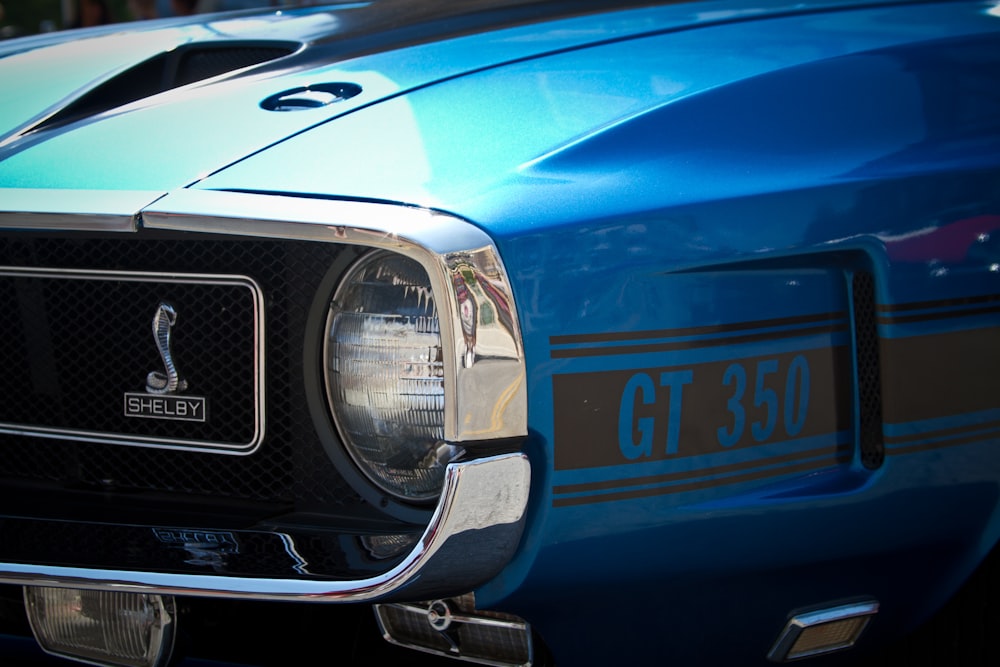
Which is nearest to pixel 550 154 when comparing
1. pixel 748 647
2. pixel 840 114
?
pixel 840 114

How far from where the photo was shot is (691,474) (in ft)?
4.44

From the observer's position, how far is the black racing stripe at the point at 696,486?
4.33 ft

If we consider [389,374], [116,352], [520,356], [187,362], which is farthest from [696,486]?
[116,352]

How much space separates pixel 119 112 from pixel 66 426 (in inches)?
19.5

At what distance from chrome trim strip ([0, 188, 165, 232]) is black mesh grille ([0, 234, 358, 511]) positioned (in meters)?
0.04

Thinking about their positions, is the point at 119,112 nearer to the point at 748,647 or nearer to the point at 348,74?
the point at 348,74

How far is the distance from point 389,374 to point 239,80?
68 cm

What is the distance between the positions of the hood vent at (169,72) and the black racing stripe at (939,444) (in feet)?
3.99

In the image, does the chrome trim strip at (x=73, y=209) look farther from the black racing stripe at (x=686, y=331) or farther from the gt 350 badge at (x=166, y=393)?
the black racing stripe at (x=686, y=331)

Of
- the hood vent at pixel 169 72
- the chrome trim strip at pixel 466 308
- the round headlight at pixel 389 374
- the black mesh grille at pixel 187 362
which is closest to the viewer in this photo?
the chrome trim strip at pixel 466 308

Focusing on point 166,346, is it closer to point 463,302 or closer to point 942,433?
point 463,302

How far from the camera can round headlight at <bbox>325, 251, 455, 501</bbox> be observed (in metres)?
1.36

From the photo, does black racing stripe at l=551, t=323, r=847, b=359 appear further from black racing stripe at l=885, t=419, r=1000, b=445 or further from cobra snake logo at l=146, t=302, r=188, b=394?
cobra snake logo at l=146, t=302, r=188, b=394

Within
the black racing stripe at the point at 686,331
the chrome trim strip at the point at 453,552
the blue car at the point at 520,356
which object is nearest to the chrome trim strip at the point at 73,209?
the blue car at the point at 520,356
